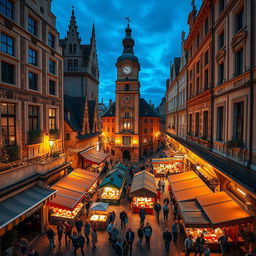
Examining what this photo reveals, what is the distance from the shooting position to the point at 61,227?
11945 millimetres

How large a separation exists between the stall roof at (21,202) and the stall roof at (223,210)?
10138mm

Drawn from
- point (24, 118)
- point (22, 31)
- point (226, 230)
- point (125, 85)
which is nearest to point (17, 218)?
point (24, 118)

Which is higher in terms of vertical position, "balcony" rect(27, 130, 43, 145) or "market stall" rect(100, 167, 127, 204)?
"balcony" rect(27, 130, 43, 145)

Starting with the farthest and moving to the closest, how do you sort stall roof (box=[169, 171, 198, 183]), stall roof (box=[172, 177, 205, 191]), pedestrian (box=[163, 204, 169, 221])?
stall roof (box=[169, 171, 198, 183]) → stall roof (box=[172, 177, 205, 191]) → pedestrian (box=[163, 204, 169, 221])

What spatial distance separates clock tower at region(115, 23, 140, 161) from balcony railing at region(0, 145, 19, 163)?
29773mm

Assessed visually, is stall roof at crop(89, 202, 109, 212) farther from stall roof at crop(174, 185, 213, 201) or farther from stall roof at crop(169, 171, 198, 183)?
stall roof at crop(169, 171, 198, 183)

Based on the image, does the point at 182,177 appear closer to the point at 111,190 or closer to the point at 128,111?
the point at 111,190

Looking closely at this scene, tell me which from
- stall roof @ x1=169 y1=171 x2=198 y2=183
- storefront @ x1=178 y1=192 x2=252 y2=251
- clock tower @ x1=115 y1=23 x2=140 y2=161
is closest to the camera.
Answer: storefront @ x1=178 y1=192 x2=252 y2=251

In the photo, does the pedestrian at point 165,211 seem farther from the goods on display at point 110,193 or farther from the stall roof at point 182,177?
the goods on display at point 110,193

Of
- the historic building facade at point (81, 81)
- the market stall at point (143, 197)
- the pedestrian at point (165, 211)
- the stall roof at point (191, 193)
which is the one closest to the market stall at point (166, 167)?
the market stall at point (143, 197)

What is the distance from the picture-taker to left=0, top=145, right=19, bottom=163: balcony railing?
10344 mm

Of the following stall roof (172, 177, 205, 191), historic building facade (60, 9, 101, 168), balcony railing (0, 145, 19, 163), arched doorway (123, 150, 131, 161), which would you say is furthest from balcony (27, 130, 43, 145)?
arched doorway (123, 150, 131, 161)

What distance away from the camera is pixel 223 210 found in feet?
32.4

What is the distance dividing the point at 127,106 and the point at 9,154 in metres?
31.2
